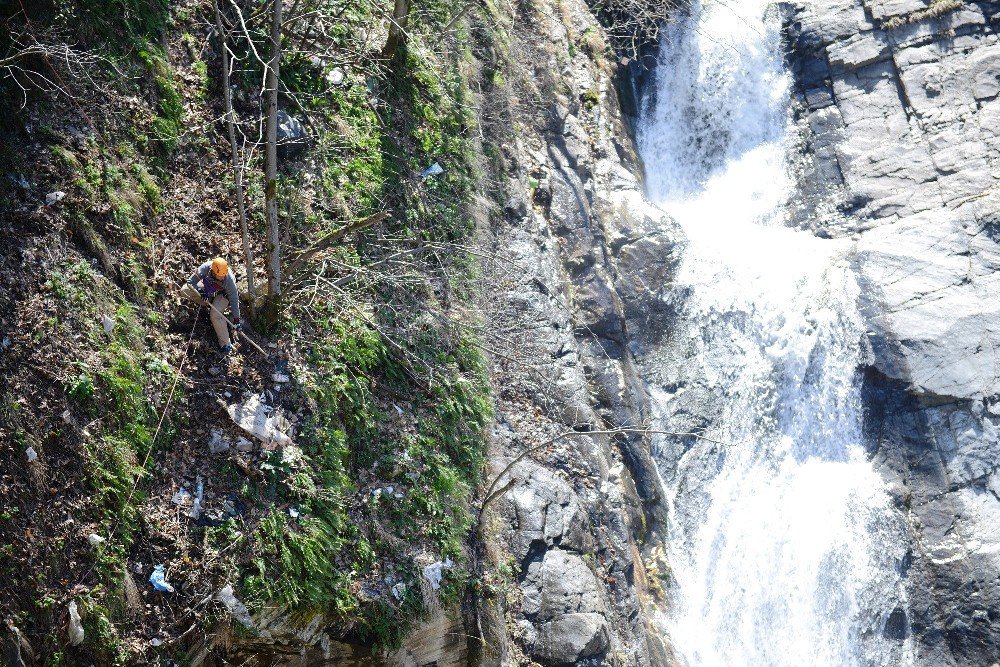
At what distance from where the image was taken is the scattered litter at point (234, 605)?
671cm

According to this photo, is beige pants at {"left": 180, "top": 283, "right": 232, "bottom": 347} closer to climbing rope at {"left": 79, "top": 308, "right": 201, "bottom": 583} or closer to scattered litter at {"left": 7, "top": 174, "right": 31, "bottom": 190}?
climbing rope at {"left": 79, "top": 308, "right": 201, "bottom": 583}

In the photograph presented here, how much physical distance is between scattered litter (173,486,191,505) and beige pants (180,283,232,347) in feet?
4.51

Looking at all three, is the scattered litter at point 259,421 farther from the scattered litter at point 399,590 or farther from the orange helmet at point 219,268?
the scattered litter at point 399,590

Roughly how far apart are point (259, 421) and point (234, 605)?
162cm

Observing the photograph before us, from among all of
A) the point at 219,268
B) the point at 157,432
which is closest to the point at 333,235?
the point at 219,268

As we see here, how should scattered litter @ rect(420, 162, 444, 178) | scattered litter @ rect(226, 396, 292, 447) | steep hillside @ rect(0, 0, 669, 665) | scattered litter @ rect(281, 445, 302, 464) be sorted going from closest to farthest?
steep hillside @ rect(0, 0, 669, 665) → scattered litter @ rect(226, 396, 292, 447) → scattered litter @ rect(281, 445, 302, 464) → scattered litter @ rect(420, 162, 444, 178)

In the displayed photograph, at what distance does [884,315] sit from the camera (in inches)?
558

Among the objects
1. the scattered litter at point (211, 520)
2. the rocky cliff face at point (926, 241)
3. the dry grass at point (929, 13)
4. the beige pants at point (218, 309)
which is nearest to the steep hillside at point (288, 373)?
the scattered litter at point (211, 520)

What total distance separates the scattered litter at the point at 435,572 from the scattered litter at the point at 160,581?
2.67 meters

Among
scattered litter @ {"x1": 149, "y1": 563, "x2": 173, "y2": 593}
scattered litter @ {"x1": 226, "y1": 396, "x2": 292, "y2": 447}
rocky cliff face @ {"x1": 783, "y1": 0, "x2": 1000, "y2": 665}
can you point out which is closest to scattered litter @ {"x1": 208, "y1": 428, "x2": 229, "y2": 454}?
scattered litter @ {"x1": 226, "y1": 396, "x2": 292, "y2": 447}

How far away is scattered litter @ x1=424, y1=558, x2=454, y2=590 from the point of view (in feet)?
27.4

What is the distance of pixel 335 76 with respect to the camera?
987cm

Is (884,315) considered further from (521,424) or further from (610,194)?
(521,424)

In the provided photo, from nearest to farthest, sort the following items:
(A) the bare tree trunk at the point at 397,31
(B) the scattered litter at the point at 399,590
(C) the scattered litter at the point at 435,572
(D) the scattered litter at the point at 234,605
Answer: (D) the scattered litter at the point at 234,605, (B) the scattered litter at the point at 399,590, (C) the scattered litter at the point at 435,572, (A) the bare tree trunk at the point at 397,31
